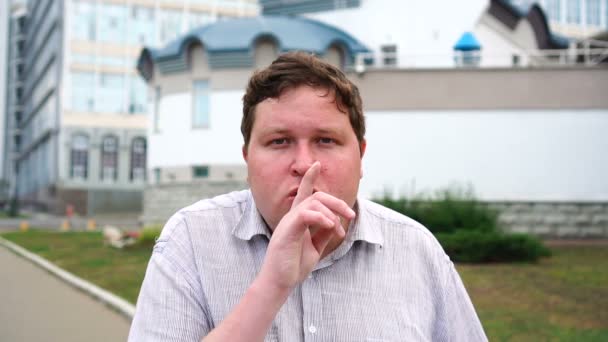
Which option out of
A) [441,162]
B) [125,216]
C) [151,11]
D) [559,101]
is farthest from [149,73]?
[151,11]

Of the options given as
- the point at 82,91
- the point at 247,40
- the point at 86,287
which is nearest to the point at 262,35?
the point at 247,40

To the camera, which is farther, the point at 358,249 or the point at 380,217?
the point at 380,217

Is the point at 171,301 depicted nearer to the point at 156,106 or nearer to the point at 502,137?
the point at 502,137

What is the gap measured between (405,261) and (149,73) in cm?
2640

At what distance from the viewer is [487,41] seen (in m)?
27.7

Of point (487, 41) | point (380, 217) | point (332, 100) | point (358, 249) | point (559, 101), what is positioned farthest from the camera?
point (487, 41)

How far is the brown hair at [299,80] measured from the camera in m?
2.22

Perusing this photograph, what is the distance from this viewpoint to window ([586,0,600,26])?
6862 centimetres

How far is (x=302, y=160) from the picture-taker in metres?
2.15

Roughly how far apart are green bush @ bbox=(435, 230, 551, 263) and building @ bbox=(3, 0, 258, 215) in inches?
1592

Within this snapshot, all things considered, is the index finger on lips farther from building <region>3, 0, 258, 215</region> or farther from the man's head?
building <region>3, 0, 258, 215</region>

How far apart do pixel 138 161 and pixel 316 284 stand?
53.2 m

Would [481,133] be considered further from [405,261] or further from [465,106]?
[405,261]

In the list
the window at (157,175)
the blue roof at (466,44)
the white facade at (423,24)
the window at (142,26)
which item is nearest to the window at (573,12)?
the window at (142,26)
